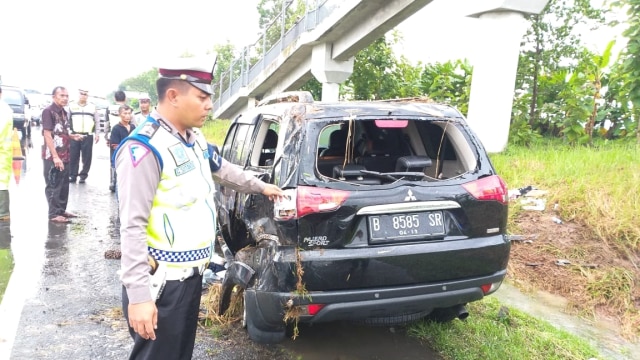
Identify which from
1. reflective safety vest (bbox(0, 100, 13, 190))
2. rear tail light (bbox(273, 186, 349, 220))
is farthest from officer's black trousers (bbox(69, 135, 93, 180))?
rear tail light (bbox(273, 186, 349, 220))

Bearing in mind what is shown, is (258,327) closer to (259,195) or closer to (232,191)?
(259,195)

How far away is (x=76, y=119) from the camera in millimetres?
8875

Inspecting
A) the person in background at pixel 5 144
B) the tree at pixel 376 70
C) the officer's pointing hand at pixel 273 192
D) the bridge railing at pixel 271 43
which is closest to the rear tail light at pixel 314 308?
the officer's pointing hand at pixel 273 192

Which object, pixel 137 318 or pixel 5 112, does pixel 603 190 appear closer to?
pixel 137 318

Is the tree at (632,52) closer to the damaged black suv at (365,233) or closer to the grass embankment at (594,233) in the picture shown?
the grass embankment at (594,233)

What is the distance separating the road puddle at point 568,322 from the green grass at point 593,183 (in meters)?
1.02

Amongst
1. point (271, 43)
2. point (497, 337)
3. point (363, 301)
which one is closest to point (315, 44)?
point (271, 43)

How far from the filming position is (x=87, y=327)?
12.3 feet

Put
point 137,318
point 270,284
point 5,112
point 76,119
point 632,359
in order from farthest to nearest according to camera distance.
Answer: point 76,119
point 5,112
point 632,359
point 270,284
point 137,318

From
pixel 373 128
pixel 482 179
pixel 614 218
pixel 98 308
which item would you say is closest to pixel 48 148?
pixel 98 308

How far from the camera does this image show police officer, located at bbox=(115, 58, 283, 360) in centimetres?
195

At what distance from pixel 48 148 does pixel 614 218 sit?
6963 mm

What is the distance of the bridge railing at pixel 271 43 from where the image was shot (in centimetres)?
1337

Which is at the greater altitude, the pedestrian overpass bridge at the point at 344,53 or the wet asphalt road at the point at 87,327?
the pedestrian overpass bridge at the point at 344,53
